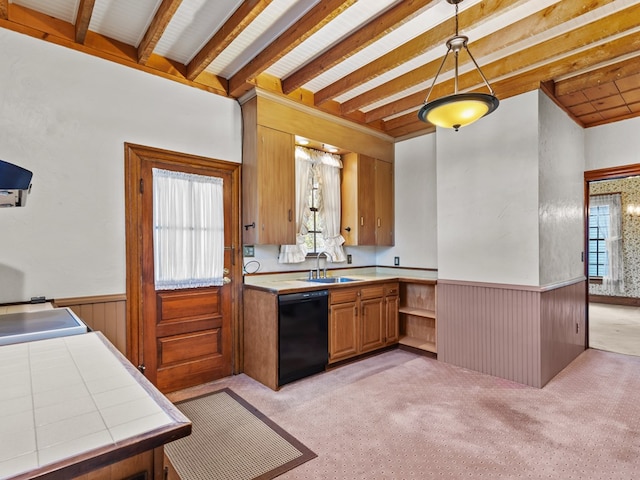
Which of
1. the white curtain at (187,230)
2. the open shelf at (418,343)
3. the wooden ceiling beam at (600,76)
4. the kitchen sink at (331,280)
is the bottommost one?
the open shelf at (418,343)

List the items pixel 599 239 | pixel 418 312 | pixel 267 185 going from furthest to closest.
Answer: pixel 599 239, pixel 418 312, pixel 267 185

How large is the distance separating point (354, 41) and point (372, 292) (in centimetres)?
254

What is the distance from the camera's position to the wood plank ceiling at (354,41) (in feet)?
7.82

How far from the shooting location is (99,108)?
108 inches

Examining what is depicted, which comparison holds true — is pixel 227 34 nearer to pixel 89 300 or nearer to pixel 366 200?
pixel 89 300

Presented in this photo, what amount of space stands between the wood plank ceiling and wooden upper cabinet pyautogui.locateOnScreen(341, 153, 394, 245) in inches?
36.1

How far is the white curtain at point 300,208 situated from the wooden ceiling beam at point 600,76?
2.66 meters

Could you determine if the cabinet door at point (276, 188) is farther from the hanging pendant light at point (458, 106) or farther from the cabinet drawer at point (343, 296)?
the hanging pendant light at point (458, 106)

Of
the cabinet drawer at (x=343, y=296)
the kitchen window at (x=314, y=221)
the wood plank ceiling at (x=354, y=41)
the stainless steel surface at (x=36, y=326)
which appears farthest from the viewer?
the kitchen window at (x=314, y=221)

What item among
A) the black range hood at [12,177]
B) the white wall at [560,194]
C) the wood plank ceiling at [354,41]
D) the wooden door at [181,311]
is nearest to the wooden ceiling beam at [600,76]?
the wood plank ceiling at [354,41]

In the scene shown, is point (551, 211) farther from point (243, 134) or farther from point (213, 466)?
point (213, 466)

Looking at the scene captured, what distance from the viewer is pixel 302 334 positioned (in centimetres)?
335

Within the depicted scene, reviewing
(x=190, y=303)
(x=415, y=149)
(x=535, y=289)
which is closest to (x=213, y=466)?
(x=190, y=303)

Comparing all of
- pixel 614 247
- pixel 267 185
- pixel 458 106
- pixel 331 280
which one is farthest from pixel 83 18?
pixel 614 247
